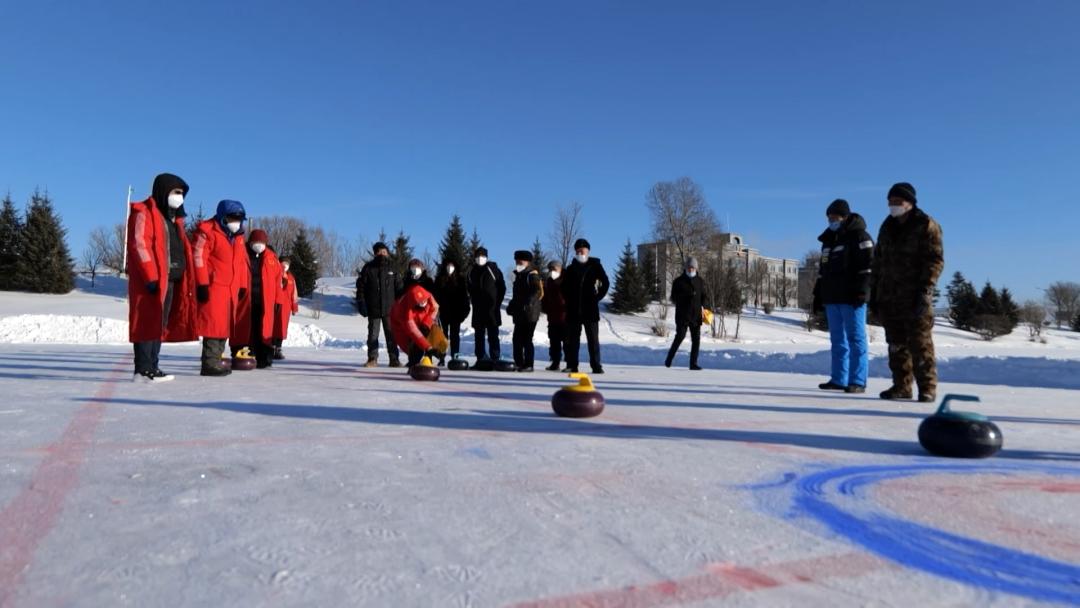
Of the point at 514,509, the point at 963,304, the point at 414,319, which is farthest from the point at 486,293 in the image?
the point at 963,304

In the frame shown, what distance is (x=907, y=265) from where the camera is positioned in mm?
5902

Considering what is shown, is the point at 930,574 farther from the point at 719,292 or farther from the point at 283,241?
the point at 283,241

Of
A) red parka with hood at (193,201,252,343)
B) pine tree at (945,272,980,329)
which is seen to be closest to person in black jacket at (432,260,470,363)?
red parka with hood at (193,201,252,343)

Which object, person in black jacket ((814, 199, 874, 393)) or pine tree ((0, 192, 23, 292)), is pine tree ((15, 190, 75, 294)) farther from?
person in black jacket ((814, 199, 874, 393))

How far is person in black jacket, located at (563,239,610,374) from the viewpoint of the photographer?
857 cm

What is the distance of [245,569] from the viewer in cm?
155

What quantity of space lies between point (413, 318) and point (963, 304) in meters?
52.8

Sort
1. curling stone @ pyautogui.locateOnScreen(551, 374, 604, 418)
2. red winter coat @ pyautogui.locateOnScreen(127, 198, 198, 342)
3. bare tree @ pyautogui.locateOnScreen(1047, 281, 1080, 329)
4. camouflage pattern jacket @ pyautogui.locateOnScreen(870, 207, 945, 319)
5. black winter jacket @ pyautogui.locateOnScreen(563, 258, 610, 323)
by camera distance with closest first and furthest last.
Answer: curling stone @ pyautogui.locateOnScreen(551, 374, 604, 418), camouflage pattern jacket @ pyautogui.locateOnScreen(870, 207, 945, 319), red winter coat @ pyautogui.locateOnScreen(127, 198, 198, 342), black winter jacket @ pyautogui.locateOnScreen(563, 258, 610, 323), bare tree @ pyautogui.locateOnScreen(1047, 281, 1080, 329)

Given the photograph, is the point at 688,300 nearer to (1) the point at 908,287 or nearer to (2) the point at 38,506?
(1) the point at 908,287

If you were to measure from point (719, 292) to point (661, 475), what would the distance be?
30.7m

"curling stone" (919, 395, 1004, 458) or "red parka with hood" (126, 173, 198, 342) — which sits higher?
"red parka with hood" (126, 173, 198, 342)

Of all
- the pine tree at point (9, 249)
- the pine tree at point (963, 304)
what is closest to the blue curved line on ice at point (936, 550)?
the pine tree at point (9, 249)

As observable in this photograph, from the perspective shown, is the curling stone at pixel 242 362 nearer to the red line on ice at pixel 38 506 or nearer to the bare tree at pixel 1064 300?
the red line on ice at pixel 38 506

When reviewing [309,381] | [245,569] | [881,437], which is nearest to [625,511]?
[245,569]
